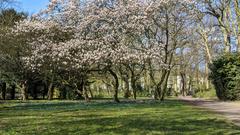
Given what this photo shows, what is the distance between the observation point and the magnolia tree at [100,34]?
30.5 metres

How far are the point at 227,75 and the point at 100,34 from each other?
1212 cm

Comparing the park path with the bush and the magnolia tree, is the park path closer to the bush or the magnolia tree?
the bush

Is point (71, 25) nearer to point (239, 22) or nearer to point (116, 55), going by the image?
point (116, 55)

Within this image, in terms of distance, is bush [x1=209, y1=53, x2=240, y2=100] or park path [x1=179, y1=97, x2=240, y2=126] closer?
park path [x1=179, y1=97, x2=240, y2=126]

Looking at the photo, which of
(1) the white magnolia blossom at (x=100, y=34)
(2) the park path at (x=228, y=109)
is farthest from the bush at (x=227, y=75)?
(1) the white magnolia blossom at (x=100, y=34)

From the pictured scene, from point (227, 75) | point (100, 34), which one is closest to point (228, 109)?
point (100, 34)

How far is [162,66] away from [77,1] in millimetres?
8100

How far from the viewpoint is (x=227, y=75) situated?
36.2 m

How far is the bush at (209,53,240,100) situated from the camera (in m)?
34.8

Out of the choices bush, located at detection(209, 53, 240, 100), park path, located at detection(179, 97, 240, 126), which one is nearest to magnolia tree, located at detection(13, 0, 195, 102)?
park path, located at detection(179, 97, 240, 126)

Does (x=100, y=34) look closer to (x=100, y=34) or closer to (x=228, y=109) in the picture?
(x=100, y=34)

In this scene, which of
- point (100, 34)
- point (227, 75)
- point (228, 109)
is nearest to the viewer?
point (228, 109)

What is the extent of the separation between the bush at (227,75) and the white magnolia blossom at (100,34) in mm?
6937

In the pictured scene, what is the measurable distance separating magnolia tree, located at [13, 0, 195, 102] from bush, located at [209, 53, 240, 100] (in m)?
5.90
